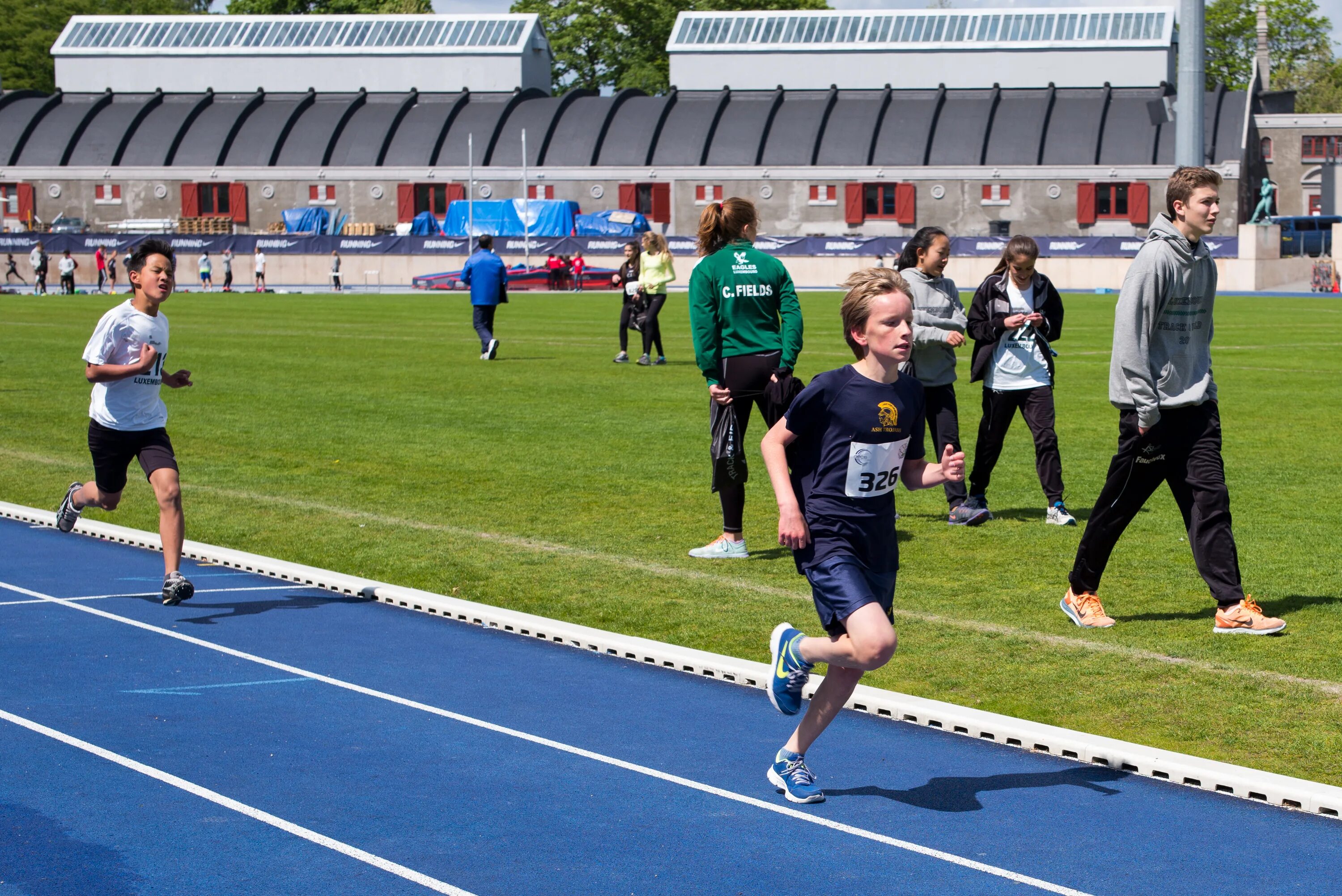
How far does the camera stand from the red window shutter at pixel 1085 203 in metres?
67.4

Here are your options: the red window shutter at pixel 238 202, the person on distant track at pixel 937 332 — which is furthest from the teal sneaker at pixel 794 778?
the red window shutter at pixel 238 202

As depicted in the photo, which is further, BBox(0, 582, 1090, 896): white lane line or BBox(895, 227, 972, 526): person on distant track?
BBox(895, 227, 972, 526): person on distant track

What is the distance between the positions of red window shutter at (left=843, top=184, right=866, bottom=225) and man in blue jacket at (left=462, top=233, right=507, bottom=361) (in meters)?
46.7

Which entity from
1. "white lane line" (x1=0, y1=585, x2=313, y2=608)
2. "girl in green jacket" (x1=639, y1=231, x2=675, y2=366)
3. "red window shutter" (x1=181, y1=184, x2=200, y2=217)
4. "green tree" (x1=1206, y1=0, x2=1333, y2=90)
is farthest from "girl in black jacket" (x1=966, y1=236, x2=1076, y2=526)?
"green tree" (x1=1206, y1=0, x2=1333, y2=90)

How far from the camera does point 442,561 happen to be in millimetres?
9797

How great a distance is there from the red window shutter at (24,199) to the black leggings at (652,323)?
59929mm

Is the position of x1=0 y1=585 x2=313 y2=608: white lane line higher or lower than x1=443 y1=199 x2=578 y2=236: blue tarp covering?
lower

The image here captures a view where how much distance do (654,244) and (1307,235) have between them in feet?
162

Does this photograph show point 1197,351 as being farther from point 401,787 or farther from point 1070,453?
point 1070,453

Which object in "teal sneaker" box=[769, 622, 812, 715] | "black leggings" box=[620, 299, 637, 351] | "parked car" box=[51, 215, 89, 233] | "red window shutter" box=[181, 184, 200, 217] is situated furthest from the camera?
"red window shutter" box=[181, 184, 200, 217]

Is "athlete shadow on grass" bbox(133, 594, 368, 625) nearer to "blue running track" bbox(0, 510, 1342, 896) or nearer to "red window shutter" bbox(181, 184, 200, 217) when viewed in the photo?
"blue running track" bbox(0, 510, 1342, 896)

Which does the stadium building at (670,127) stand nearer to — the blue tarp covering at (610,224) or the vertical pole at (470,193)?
the vertical pole at (470,193)

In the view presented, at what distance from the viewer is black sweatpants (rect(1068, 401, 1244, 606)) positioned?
24.4ft

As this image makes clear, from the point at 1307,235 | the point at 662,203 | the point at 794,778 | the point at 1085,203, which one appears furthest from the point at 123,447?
the point at 1307,235
